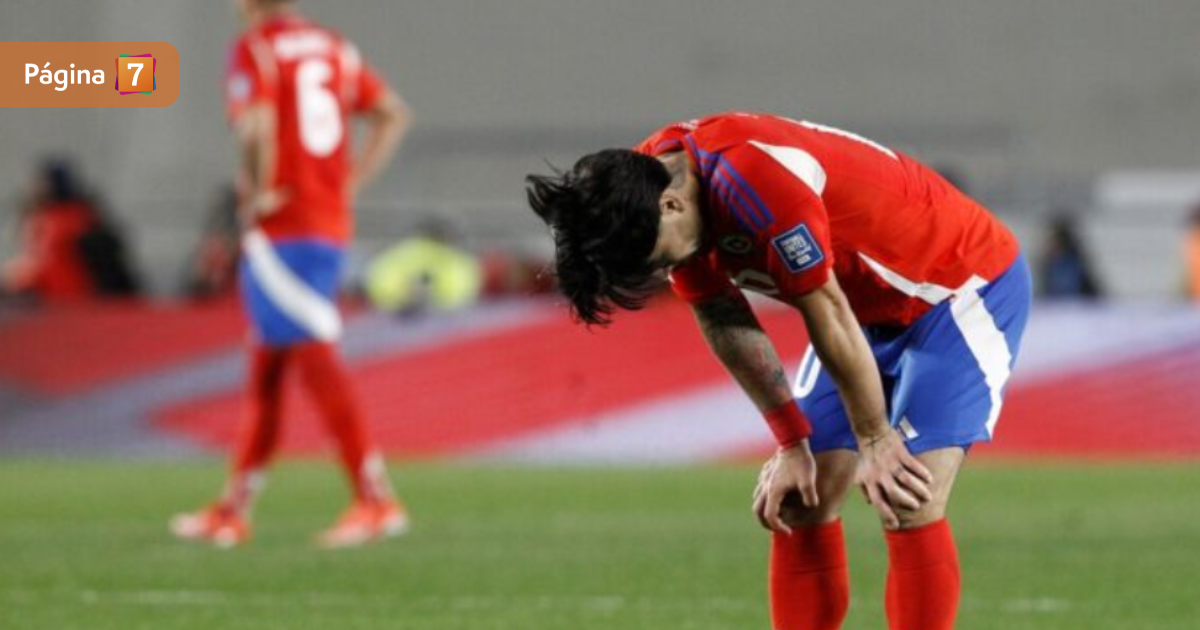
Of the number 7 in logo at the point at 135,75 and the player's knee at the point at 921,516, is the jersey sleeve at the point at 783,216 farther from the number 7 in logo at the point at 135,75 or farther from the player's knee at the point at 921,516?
the number 7 in logo at the point at 135,75

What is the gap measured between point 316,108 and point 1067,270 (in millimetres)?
8586

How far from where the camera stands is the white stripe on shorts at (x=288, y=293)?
9.67 metres

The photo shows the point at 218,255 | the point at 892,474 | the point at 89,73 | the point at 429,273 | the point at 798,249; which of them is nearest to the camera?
the point at 798,249

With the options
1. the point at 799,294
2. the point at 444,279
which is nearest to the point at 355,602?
the point at 799,294

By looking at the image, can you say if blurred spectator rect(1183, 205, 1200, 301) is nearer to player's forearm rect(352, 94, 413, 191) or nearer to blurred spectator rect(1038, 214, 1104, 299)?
blurred spectator rect(1038, 214, 1104, 299)

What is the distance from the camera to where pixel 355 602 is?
7602mm

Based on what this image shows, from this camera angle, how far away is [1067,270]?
56.0 feet

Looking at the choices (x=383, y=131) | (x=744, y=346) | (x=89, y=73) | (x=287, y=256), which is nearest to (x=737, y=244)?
(x=744, y=346)

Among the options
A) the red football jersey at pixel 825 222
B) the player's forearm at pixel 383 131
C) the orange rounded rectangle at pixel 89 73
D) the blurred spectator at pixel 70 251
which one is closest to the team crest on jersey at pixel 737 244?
the red football jersey at pixel 825 222

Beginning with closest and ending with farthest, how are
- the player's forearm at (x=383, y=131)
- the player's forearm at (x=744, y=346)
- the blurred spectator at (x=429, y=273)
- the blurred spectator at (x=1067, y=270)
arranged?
1. the player's forearm at (x=744, y=346)
2. the player's forearm at (x=383, y=131)
3. the blurred spectator at (x=1067, y=270)
4. the blurred spectator at (x=429, y=273)

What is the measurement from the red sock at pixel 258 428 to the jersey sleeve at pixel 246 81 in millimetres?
1031

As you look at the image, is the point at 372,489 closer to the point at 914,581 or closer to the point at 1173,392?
the point at 914,581

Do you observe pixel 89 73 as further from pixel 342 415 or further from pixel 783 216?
pixel 783 216

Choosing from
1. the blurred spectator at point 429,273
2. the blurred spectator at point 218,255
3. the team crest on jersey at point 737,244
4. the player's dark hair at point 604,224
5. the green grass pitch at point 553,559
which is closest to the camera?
the player's dark hair at point 604,224
